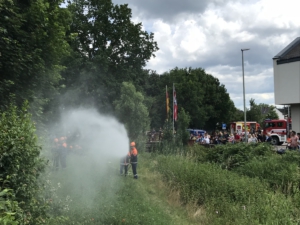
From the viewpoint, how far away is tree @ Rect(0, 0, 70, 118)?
9.15 metres

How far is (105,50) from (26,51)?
24.1 meters

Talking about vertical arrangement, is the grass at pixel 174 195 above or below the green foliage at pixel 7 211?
below

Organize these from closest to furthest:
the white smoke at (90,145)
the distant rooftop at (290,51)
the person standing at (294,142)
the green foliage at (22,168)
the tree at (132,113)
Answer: the green foliage at (22,168), the white smoke at (90,145), the person standing at (294,142), the tree at (132,113), the distant rooftop at (290,51)

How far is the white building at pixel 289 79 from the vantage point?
28141mm

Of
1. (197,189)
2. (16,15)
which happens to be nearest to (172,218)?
(197,189)

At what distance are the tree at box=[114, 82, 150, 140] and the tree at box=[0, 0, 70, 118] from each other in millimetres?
10808

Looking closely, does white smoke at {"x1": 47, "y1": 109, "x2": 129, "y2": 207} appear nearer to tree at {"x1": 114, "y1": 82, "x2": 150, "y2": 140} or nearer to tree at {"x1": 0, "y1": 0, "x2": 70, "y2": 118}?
tree at {"x1": 0, "y1": 0, "x2": 70, "y2": 118}

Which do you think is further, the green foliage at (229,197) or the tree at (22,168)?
the green foliage at (229,197)

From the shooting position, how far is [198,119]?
5662 cm

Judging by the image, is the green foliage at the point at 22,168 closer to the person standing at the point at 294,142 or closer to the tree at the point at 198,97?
the person standing at the point at 294,142

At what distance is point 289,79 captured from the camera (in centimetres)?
2859

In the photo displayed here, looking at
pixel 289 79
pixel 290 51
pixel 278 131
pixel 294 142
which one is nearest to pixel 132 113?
pixel 294 142

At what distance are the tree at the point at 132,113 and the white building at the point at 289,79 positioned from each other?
1360 cm

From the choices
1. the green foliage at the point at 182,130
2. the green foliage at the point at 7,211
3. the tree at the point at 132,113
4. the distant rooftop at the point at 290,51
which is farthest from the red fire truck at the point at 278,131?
the green foliage at the point at 7,211
